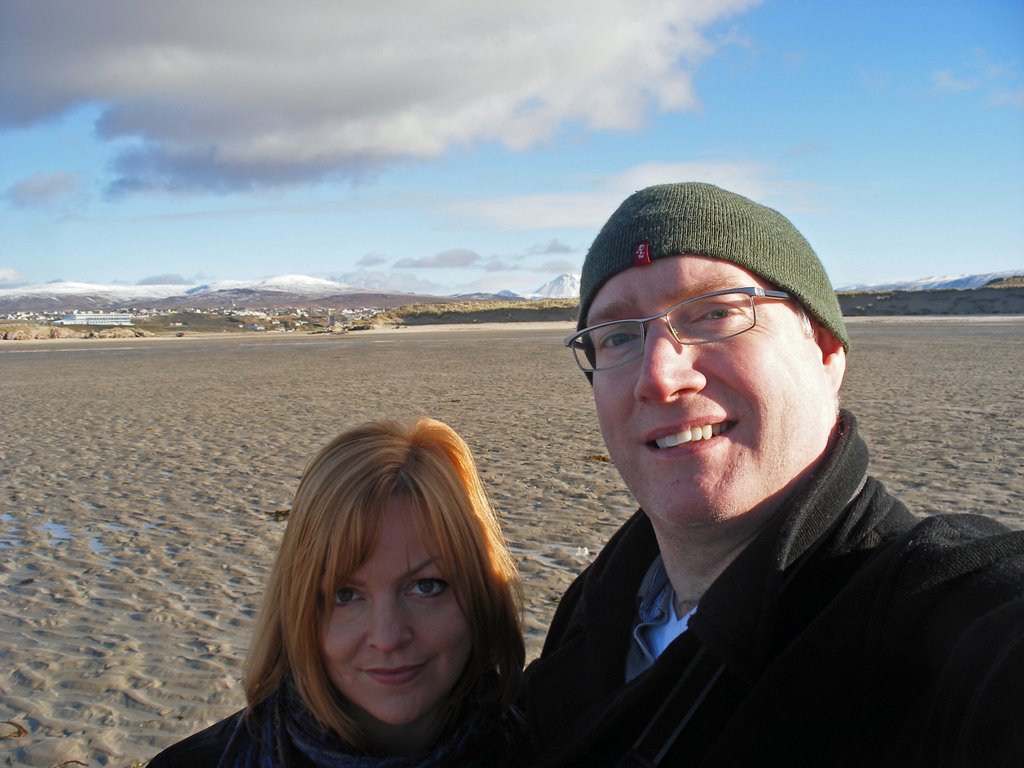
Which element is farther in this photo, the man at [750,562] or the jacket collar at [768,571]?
the jacket collar at [768,571]

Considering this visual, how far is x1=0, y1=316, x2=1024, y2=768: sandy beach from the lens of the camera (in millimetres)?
4676

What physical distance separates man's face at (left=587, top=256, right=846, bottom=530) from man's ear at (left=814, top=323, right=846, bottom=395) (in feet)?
0.10

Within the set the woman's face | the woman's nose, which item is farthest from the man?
the woman's nose

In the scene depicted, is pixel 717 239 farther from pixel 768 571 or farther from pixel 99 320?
pixel 99 320

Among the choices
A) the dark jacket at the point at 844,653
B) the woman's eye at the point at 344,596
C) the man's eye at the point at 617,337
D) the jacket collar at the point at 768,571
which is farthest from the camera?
the woman's eye at the point at 344,596

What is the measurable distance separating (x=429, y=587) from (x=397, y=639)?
0.19 m

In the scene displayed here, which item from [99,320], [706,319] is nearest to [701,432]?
[706,319]

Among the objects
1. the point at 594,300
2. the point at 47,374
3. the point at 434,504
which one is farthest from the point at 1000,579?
the point at 47,374

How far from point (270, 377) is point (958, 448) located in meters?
18.5

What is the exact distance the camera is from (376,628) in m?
2.27

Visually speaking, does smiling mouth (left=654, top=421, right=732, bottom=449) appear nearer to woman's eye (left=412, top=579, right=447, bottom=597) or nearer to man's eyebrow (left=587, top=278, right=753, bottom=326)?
man's eyebrow (left=587, top=278, right=753, bottom=326)

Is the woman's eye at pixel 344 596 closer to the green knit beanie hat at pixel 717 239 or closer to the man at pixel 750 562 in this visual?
the man at pixel 750 562

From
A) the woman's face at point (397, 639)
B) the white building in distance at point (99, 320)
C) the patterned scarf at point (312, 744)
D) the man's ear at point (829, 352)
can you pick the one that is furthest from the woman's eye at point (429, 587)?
the white building in distance at point (99, 320)

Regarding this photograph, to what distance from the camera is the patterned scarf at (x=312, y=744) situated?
2.22 meters
